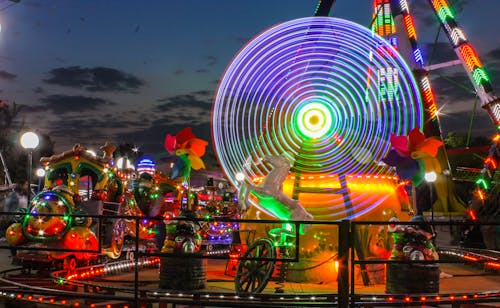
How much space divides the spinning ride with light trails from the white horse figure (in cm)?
26

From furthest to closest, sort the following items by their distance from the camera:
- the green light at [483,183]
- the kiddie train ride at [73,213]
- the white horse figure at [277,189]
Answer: the green light at [483,183] → the kiddie train ride at [73,213] → the white horse figure at [277,189]

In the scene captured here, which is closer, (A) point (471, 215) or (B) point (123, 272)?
(B) point (123, 272)

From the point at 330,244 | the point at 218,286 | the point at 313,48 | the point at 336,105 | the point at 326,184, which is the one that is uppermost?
the point at 313,48

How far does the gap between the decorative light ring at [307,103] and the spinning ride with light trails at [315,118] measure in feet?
0.06


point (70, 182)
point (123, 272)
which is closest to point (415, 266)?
point (123, 272)

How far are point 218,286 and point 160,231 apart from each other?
574cm

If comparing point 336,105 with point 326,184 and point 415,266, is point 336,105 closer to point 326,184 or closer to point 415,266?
point 326,184

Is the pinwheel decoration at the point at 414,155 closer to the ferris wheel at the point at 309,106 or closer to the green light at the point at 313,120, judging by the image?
the ferris wheel at the point at 309,106

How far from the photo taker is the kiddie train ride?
1066 cm

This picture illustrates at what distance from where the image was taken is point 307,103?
9828mm

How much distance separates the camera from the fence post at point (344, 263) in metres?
5.41

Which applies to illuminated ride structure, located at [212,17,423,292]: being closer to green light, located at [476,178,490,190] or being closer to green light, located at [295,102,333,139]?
green light, located at [295,102,333,139]

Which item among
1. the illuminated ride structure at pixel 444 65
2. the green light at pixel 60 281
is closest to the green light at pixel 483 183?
the illuminated ride structure at pixel 444 65

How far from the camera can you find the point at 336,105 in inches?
387
